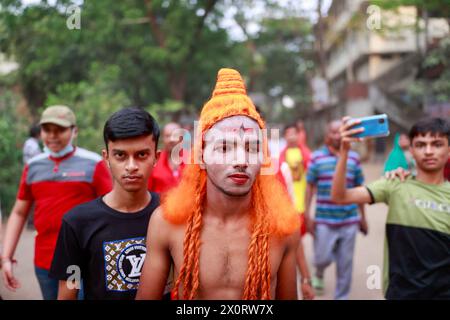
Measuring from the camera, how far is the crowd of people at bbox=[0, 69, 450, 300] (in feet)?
6.66

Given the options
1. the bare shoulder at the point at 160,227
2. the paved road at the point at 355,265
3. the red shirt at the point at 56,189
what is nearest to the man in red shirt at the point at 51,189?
the red shirt at the point at 56,189

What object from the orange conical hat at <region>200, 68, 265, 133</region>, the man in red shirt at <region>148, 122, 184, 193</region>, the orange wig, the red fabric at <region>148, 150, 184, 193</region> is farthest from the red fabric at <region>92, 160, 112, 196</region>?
the orange conical hat at <region>200, 68, 265, 133</region>

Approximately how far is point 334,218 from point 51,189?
317 centimetres

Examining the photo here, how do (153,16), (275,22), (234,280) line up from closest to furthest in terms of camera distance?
(234,280), (153,16), (275,22)

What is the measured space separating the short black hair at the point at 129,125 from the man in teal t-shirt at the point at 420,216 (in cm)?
120

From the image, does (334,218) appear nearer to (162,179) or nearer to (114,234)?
(162,179)

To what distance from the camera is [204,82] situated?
2042cm

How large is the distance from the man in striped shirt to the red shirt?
2782 mm

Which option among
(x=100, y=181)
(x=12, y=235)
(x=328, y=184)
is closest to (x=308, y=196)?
(x=328, y=184)

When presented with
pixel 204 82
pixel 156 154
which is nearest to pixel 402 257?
pixel 156 154

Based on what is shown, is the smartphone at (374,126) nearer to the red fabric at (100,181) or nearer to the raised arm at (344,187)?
the raised arm at (344,187)

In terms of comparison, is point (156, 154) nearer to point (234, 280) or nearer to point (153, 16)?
point (234, 280)

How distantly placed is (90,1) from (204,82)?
287 inches

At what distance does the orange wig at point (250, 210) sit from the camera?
6.55 ft
